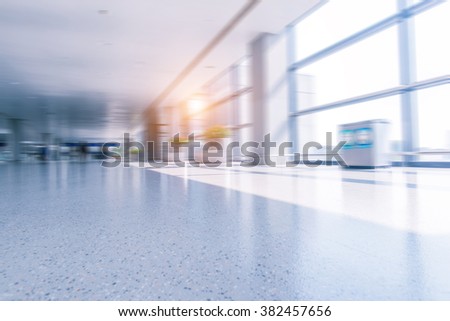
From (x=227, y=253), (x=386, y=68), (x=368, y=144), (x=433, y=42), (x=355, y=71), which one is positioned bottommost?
(x=227, y=253)

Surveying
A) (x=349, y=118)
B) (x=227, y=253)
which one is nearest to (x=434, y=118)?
(x=349, y=118)

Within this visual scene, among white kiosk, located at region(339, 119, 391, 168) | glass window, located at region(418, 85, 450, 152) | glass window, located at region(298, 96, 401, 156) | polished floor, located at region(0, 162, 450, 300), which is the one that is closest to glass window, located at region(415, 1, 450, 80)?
glass window, located at region(418, 85, 450, 152)

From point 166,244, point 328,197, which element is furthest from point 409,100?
point 166,244

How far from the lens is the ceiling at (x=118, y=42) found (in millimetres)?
6293

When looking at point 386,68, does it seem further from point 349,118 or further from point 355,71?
point 349,118

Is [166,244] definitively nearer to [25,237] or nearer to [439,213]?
[25,237]

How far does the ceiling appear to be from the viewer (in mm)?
6293

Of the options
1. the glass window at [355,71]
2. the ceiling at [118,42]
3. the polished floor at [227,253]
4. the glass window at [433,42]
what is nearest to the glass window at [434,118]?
the glass window at [433,42]

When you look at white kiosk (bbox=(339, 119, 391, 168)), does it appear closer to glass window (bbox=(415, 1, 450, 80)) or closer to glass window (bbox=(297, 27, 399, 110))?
glass window (bbox=(297, 27, 399, 110))

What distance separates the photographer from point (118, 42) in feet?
26.1

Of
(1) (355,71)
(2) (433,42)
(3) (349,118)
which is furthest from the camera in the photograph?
(3) (349,118)

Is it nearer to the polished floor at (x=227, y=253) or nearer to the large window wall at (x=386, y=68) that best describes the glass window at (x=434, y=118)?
the large window wall at (x=386, y=68)

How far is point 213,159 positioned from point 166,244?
9.86 m
